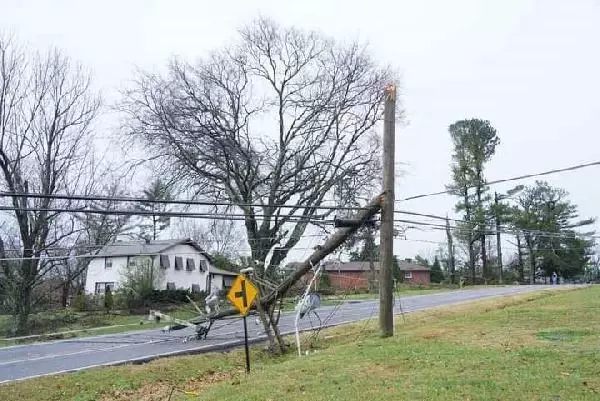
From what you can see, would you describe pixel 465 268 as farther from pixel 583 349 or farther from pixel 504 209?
pixel 583 349

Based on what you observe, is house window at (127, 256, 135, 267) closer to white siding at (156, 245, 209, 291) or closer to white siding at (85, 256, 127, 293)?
white siding at (156, 245, 209, 291)

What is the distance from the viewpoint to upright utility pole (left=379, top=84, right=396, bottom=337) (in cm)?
1407

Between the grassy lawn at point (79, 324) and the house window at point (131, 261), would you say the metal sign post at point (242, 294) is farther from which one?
the house window at point (131, 261)

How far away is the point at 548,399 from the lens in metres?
6.53

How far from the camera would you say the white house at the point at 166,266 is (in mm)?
49219

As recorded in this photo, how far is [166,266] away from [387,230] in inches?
1549

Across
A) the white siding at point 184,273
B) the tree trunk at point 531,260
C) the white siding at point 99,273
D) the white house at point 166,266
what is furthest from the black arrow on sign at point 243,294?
the tree trunk at point 531,260

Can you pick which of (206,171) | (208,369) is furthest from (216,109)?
(208,369)

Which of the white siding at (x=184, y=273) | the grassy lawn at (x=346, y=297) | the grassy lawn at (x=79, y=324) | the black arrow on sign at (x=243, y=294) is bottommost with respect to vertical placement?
the grassy lawn at (x=79, y=324)

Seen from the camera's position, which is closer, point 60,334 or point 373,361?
point 373,361

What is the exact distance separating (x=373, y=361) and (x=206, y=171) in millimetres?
24146

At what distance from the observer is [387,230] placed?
46.9ft

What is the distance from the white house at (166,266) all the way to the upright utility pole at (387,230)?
33.0 meters

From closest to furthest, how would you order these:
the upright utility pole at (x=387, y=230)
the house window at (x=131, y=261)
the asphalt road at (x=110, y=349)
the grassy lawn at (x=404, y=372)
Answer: the grassy lawn at (x=404, y=372)
the upright utility pole at (x=387, y=230)
the asphalt road at (x=110, y=349)
the house window at (x=131, y=261)
